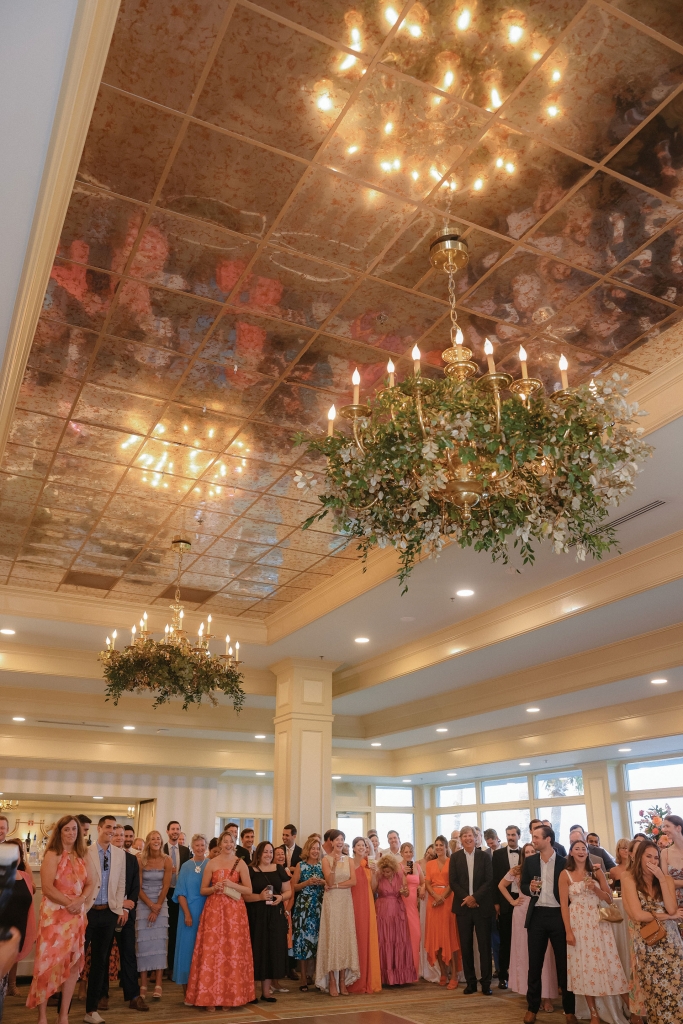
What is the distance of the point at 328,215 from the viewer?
4031mm

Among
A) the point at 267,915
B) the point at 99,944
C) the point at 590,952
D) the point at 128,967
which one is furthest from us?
the point at 267,915

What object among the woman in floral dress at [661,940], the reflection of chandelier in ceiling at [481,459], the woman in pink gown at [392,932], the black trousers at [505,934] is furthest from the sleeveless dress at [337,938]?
the reflection of chandelier in ceiling at [481,459]

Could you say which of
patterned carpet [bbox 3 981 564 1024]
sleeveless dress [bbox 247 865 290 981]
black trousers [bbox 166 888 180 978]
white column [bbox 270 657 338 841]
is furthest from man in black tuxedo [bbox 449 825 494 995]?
black trousers [bbox 166 888 180 978]

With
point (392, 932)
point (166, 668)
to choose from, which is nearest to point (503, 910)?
point (392, 932)

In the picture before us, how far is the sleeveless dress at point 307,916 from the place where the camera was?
809cm

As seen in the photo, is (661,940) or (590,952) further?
(590,952)

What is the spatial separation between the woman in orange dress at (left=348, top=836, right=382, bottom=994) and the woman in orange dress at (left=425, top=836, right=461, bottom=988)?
0.85m

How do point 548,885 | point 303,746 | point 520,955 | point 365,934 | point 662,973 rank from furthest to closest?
point 303,746, point 365,934, point 520,955, point 548,885, point 662,973

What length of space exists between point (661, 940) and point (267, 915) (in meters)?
3.93

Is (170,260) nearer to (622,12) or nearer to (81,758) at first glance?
(622,12)

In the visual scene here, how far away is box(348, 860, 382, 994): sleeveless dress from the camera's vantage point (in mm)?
7926

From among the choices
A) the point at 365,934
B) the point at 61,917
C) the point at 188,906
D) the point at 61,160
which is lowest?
the point at 365,934

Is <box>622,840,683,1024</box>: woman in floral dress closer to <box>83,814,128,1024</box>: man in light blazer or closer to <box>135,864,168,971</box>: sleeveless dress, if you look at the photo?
<box>83,814,128,1024</box>: man in light blazer

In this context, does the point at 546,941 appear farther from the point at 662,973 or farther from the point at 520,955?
the point at 662,973
